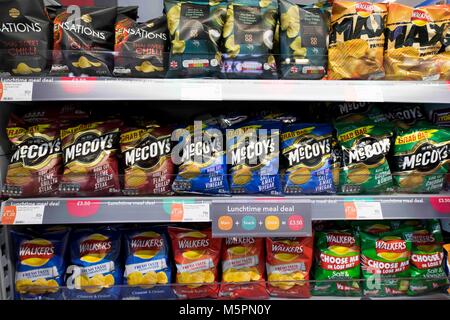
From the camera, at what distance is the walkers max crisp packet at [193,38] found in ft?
3.30

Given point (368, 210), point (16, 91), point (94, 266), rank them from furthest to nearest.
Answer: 1. point (94, 266)
2. point (368, 210)
3. point (16, 91)

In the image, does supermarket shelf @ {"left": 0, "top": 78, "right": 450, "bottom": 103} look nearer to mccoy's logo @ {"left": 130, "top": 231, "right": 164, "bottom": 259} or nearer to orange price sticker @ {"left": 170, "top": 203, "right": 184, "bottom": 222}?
orange price sticker @ {"left": 170, "top": 203, "right": 184, "bottom": 222}

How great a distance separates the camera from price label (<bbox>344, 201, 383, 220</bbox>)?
994 mm

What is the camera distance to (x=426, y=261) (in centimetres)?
116

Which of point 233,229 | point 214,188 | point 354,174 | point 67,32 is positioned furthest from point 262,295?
point 67,32

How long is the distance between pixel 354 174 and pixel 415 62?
0.43 metres

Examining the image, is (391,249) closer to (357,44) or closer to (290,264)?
(290,264)

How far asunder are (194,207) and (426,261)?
3.03ft

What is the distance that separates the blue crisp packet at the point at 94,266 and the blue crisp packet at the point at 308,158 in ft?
2.28

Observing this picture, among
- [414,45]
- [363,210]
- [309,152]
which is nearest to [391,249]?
[363,210]

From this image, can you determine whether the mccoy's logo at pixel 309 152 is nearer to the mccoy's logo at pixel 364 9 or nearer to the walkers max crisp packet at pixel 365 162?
the walkers max crisp packet at pixel 365 162

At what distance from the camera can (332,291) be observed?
1163 millimetres

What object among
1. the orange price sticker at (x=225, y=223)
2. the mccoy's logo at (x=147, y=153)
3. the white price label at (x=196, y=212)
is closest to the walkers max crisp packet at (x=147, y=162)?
the mccoy's logo at (x=147, y=153)
